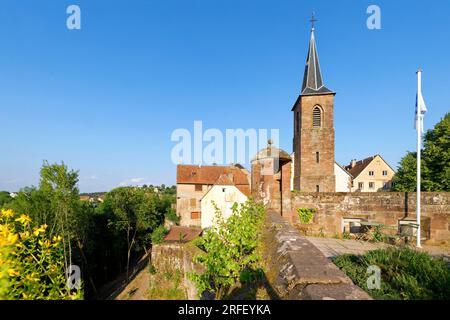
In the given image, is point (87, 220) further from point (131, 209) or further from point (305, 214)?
point (305, 214)

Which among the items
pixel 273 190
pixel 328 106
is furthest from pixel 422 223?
pixel 328 106

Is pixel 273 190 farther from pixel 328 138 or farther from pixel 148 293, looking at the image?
pixel 328 138

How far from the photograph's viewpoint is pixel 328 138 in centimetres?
2088

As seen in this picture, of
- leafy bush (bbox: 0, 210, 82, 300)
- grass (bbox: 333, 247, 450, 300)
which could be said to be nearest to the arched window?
grass (bbox: 333, 247, 450, 300)

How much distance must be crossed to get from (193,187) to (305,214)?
20826 millimetres

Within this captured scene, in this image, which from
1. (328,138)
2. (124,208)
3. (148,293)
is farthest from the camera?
(124,208)

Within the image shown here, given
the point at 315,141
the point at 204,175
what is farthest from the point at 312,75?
the point at 204,175

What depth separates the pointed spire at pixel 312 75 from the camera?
72.7ft

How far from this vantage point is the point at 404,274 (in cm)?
323

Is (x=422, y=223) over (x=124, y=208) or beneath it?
over

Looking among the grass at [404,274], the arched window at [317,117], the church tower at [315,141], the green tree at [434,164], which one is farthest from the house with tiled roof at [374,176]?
the grass at [404,274]

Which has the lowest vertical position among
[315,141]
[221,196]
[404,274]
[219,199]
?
[219,199]

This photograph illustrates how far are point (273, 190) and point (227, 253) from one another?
498cm

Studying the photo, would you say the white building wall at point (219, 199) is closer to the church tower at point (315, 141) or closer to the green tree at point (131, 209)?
the church tower at point (315, 141)
